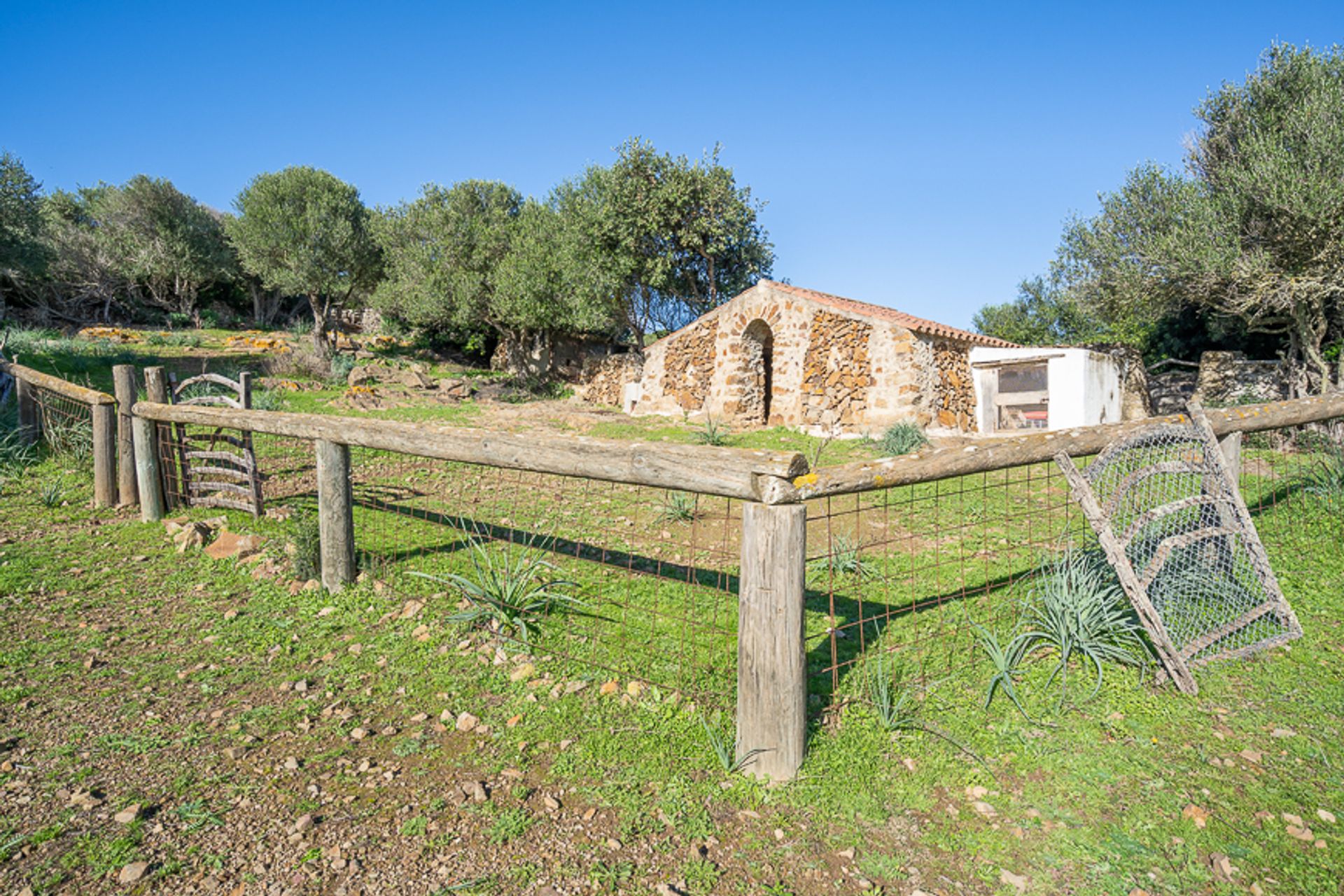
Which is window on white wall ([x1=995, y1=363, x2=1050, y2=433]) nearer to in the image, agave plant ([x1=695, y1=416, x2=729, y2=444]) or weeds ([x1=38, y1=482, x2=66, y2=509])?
agave plant ([x1=695, y1=416, x2=729, y2=444])

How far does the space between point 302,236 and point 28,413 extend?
14911 mm

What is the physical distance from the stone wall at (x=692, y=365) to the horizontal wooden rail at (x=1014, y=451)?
12.3 meters

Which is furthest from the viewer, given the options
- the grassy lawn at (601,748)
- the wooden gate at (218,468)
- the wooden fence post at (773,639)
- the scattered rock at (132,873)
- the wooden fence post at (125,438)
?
the wooden fence post at (125,438)

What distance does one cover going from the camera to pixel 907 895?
2.22 metres

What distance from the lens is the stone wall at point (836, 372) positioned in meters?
14.4

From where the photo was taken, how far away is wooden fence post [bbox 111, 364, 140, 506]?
638 centimetres

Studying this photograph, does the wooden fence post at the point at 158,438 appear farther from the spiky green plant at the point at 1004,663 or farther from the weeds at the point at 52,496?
the spiky green plant at the point at 1004,663

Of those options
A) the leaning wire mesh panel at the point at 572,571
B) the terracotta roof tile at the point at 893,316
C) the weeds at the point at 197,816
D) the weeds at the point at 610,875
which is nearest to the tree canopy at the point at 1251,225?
the terracotta roof tile at the point at 893,316

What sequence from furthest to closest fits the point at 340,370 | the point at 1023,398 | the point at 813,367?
the point at 340,370, the point at 1023,398, the point at 813,367

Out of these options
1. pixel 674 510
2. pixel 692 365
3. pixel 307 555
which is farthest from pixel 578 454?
pixel 692 365

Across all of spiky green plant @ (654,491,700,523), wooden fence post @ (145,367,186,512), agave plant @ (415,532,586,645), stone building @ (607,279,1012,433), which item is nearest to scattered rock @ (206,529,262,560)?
wooden fence post @ (145,367,186,512)

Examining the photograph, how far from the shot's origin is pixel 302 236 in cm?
2106

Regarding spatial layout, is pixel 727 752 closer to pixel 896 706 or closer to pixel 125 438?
pixel 896 706

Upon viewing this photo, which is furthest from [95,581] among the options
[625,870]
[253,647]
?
[625,870]
